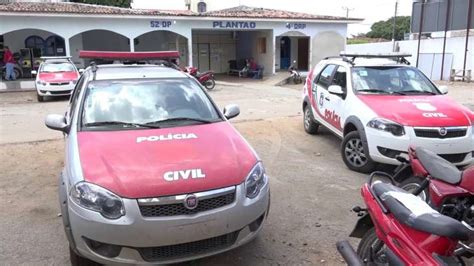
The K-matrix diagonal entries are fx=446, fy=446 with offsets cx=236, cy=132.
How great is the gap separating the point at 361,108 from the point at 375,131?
0.52 m

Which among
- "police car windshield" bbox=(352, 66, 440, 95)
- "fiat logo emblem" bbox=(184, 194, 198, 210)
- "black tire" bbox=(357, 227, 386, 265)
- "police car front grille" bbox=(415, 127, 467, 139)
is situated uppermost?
"police car windshield" bbox=(352, 66, 440, 95)

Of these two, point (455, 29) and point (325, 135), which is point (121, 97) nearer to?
point (325, 135)

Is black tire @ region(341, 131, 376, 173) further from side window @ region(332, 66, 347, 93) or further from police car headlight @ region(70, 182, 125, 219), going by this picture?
police car headlight @ region(70, 182, 125, 219)

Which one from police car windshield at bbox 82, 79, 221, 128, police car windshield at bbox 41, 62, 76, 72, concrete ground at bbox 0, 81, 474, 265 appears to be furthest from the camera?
police car windshield at bbox 41, 62, 76, 72

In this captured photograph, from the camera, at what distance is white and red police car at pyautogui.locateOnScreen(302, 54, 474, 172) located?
5723mm

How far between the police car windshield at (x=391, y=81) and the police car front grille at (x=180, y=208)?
4217mm

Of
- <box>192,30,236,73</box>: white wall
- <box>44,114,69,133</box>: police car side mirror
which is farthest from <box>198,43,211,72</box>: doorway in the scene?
<box>44,114,69,133</box>: police car side mirror

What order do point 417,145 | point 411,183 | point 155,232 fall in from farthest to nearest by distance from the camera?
point 417,145 < point 411,183 < point 155,232

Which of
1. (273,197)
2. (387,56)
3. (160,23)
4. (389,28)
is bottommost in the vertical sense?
(273,197)

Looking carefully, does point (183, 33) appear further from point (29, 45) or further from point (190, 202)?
point (190, 202)

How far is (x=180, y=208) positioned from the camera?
3.18 metres

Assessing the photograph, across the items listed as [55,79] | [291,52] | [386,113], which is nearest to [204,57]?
[291,52]

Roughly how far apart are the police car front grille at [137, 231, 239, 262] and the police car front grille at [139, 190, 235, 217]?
247mm

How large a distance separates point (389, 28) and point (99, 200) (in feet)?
227
